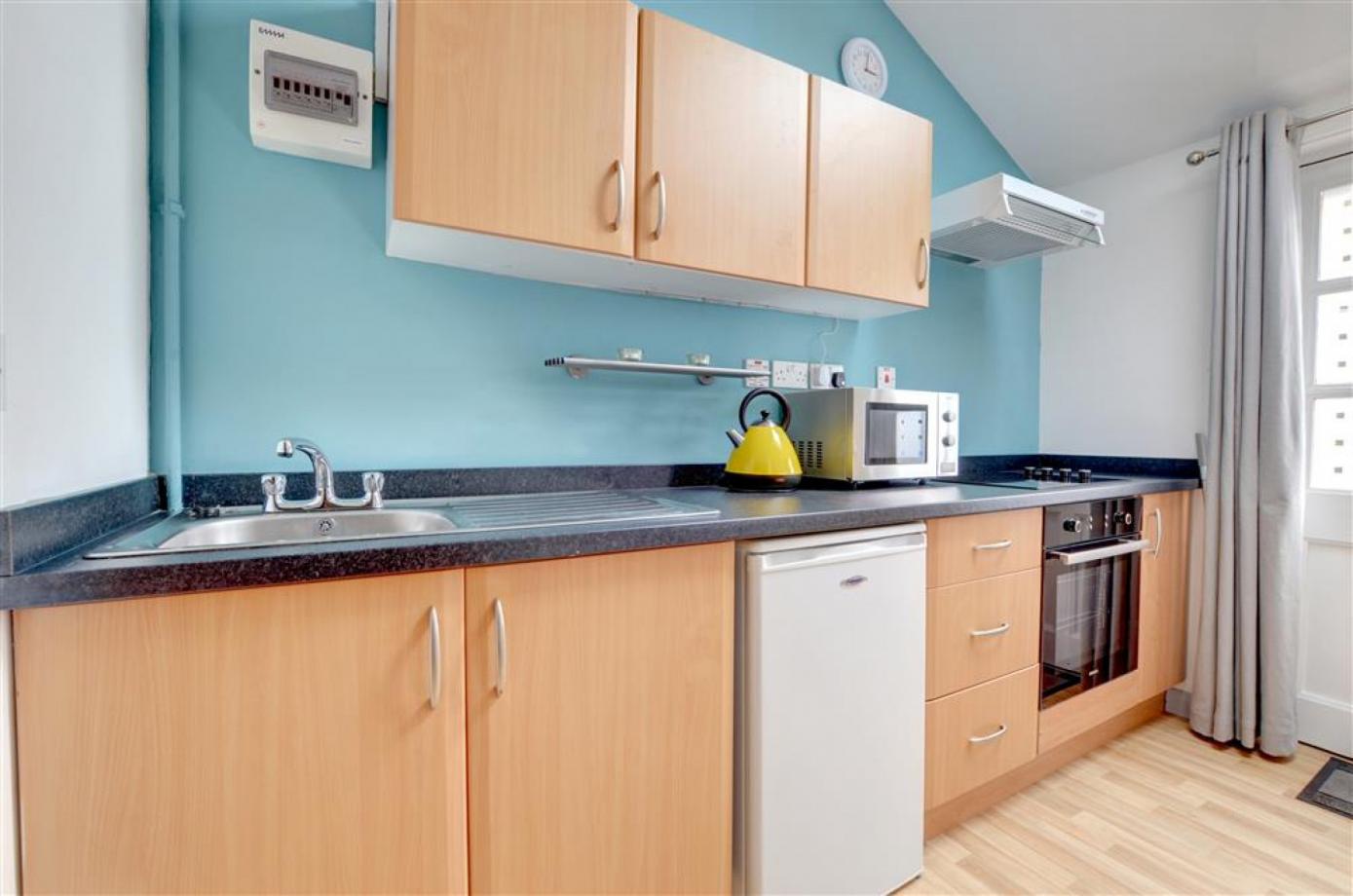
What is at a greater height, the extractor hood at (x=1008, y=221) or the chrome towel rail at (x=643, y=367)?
the extractor hood at (x=1008, y=221)

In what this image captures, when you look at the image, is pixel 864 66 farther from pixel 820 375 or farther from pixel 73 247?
pixel 73 247

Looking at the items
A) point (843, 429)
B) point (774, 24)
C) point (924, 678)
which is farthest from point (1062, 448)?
point (774, 24)

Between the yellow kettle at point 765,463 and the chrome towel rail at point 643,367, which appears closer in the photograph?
the chrome towel rail at point 643,367

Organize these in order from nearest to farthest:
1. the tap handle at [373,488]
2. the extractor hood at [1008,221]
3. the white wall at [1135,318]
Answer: the tap handle at [373,488] → the extractor hood at [1008,221] → the white wall at [1135,318]

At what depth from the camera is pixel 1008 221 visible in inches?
76.3

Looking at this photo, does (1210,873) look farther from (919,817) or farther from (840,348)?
(840,348)

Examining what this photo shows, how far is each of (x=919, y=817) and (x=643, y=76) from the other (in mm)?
1904

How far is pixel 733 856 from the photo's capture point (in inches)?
47.1

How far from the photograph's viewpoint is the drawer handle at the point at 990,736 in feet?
5.04

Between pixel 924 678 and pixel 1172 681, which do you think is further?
pixel 1172 681

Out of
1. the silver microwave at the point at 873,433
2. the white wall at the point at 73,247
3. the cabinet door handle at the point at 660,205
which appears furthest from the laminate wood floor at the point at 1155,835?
the white wall at the point at 73,247

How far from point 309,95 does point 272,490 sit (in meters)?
0.88

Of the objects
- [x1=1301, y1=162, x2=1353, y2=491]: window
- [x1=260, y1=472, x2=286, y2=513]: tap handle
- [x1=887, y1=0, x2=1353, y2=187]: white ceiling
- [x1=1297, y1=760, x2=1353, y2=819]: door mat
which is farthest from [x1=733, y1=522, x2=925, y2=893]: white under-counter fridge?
[x1=887, y1=0, x2=1353, y2=187]: white ceiling

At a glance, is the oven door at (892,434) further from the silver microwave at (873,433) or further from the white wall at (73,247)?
the white wall at (73,247)
